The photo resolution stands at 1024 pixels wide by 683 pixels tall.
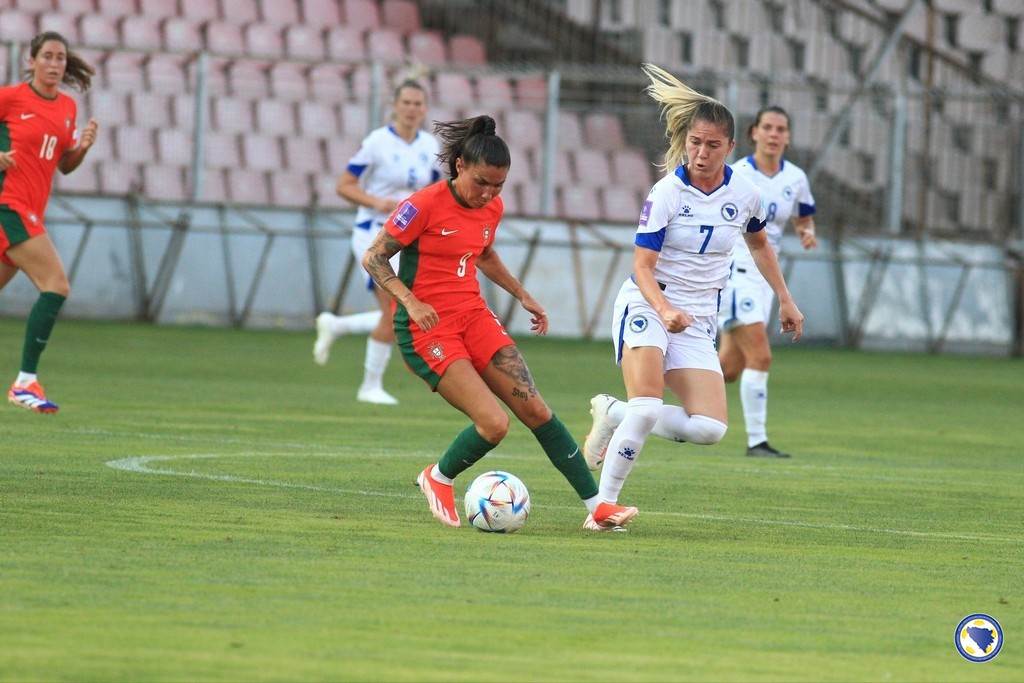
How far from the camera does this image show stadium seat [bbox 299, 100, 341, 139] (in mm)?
26781

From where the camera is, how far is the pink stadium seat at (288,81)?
26.5 metres

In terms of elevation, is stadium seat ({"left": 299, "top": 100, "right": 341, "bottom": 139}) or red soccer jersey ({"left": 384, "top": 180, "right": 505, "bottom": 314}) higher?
red soccer jersey ({"left": 384, "top": 180, "right": 505, "bottom": 314})

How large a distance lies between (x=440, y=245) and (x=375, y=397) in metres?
7.17

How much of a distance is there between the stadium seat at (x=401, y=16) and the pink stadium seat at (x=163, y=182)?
5136mm

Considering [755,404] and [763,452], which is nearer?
[763,452]

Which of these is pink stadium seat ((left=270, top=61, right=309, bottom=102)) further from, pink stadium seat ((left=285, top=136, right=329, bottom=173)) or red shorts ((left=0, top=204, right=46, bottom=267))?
red shorts ((left=0, top=204, right=46, bottom=267))

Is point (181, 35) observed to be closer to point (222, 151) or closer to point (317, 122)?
point (222, 151)

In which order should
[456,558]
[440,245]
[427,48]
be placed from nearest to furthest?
[456,558], [440,245], [427,48]

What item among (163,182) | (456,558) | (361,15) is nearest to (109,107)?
(163,182)

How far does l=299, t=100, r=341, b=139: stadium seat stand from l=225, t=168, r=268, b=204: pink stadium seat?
0.93m

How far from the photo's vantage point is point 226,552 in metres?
7.04

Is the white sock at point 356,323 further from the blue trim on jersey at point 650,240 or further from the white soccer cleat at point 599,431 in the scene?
the blue trim on jersey at point 650,240

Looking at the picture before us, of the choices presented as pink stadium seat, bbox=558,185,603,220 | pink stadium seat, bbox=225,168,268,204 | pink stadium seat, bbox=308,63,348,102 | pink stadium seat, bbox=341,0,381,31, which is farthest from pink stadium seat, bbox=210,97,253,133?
pink stadium seat, bbox=558,185,603,220

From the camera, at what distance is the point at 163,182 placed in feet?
84.2
